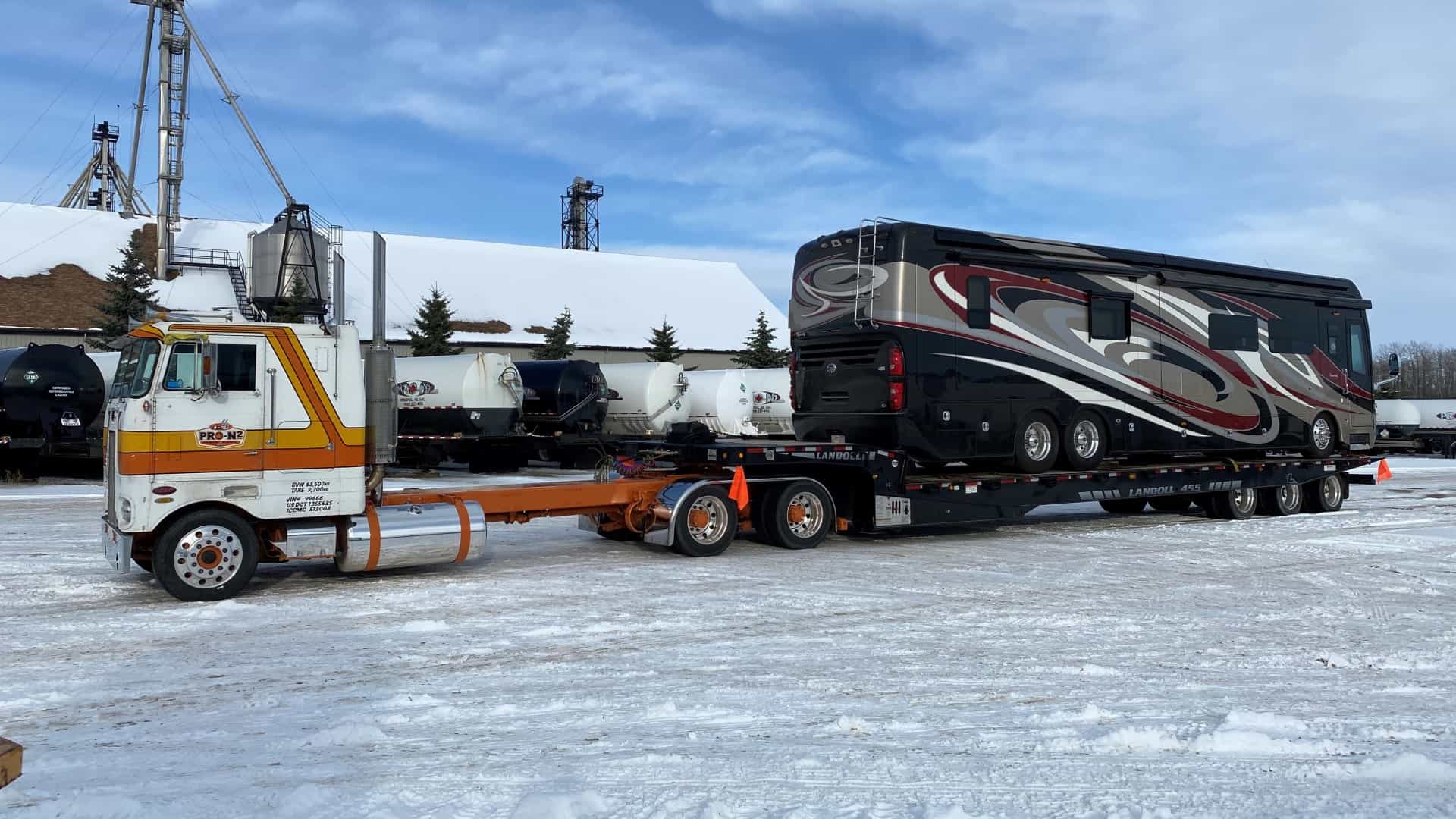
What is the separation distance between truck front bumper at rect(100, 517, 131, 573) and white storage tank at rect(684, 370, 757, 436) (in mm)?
21050

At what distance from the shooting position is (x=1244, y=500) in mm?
16891

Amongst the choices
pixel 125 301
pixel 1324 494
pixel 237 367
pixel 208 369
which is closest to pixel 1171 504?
pixel 1324 494

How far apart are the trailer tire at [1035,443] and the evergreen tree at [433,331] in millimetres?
31522

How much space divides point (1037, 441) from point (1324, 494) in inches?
275

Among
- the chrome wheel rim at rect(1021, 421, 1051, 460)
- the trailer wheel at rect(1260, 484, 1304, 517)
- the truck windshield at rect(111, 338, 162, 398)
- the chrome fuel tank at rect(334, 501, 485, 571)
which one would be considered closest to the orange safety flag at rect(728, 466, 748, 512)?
the chrome fuel tank at rect(334, 501, 485, 571)

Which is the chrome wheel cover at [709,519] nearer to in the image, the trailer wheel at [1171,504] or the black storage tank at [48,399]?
the trailer wheel at [1171,504]

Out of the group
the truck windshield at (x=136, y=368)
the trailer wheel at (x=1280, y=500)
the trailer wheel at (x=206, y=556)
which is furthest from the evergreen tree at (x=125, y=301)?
the trailer wheel at (x=1280, y=500)

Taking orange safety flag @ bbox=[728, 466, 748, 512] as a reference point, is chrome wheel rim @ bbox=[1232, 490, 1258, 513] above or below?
below

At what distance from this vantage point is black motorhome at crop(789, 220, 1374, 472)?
1295 cm

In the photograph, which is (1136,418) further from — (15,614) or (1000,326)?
(15,614)

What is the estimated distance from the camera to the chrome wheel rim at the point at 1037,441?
13.7m

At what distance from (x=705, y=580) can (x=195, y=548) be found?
4571 millimetres

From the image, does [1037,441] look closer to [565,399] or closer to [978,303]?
Answer: [978,303]

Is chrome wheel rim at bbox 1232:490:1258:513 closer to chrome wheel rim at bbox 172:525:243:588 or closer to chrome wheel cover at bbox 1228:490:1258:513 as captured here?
chrome wheel cover at bbox 1228:490:1258:513
